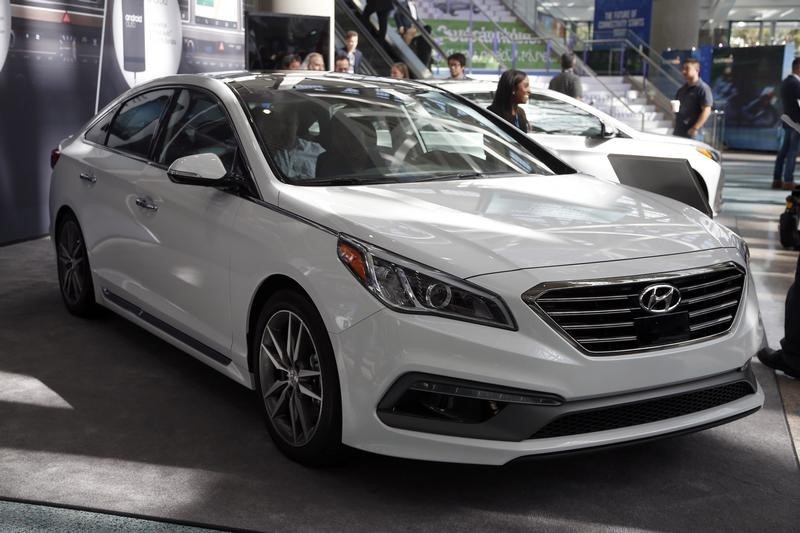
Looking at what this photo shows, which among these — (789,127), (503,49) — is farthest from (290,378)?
(503,49)

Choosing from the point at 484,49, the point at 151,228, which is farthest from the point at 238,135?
the point at 484,49

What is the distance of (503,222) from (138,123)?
94.2 inches

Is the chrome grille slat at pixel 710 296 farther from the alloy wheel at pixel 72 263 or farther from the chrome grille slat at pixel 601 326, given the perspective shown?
the alloy wheel at pixel 72 263

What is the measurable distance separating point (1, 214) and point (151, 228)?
4391mm

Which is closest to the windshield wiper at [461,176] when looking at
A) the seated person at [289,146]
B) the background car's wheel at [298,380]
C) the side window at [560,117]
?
the seated person at [289,146]

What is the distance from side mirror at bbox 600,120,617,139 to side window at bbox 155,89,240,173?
517 cm

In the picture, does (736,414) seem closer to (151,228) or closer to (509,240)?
(509,240)

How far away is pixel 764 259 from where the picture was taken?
805cm

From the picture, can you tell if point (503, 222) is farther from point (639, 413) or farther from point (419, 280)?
point (639, 413)

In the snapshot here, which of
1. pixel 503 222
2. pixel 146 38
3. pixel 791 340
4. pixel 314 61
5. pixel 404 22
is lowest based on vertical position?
pixel 791 340

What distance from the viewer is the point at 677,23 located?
27047 millimetres

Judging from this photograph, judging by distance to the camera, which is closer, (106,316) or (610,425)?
(610,425)

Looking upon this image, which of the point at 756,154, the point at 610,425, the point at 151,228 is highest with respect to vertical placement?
the point at 151,228

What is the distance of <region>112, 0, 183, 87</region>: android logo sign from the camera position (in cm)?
964
